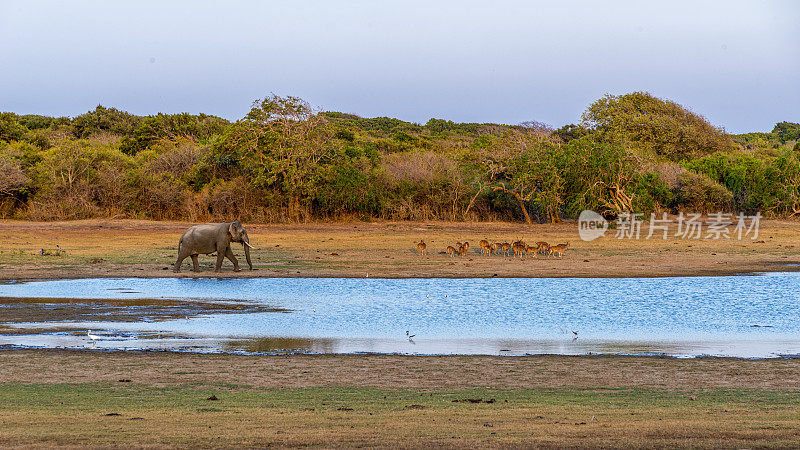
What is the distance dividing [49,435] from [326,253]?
75.1ft

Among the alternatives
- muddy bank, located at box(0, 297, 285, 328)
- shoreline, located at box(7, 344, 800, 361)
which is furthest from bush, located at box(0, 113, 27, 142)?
shoreline, located at box(7, 344, 800, 361)

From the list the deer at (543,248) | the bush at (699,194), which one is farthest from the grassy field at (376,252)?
the bush at (699,194)

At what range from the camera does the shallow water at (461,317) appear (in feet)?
42.9

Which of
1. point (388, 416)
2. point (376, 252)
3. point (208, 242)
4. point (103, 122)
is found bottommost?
point (388, 416)

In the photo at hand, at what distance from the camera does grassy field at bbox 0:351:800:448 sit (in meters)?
6.82

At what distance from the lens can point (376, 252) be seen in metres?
29.9

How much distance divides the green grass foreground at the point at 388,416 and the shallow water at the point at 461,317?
11.0 feet

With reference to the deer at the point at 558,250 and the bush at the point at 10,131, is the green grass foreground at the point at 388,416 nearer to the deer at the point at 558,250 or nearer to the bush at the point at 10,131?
the deer at the point at 558,250

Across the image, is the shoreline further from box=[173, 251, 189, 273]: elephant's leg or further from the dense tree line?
the dense tree line

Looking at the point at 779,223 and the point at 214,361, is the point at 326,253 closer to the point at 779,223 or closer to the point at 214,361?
the point at 214,361

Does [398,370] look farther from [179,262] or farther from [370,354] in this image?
[179,262]

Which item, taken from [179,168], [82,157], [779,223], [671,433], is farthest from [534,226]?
[671,433]

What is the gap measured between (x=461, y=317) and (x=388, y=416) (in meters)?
8.78

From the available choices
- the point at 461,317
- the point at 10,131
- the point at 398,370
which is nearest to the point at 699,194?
the point at 461,317
